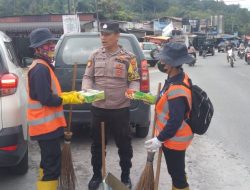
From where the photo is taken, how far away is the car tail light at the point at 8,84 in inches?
165

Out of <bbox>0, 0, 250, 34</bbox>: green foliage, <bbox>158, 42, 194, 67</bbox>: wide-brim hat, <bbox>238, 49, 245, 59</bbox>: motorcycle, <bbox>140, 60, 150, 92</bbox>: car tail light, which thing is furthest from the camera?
<bbox>0, 0, 250, 34</bbox>: green foliage

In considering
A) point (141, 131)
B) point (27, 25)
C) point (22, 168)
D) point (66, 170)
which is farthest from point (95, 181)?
point (27, 25)

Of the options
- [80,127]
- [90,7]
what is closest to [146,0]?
[90,7]

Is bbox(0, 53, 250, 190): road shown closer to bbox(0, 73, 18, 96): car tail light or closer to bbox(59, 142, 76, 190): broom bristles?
bbox(59, 142, 76, 190): broom bristles

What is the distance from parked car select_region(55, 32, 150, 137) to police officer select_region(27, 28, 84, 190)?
7.43 ft

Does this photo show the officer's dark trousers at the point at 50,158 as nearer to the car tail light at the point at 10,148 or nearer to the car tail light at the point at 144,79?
the car tail light at the point at 10,148

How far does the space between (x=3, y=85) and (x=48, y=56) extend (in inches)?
22.5

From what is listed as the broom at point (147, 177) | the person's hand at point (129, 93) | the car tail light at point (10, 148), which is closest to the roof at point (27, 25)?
the person's hand at point (129, 93)

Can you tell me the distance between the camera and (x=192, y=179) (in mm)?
5113

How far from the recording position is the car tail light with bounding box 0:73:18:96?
4.20 metres

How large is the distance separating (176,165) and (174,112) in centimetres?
53

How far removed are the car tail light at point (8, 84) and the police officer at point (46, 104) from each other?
399 millimetres

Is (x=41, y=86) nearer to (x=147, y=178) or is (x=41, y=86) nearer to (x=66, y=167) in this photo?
(x=66, y=167)

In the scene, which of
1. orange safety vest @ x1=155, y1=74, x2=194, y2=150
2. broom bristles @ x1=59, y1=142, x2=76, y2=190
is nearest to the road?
broom bristles @ x1=59, y1=142, x2=76, y2=190
